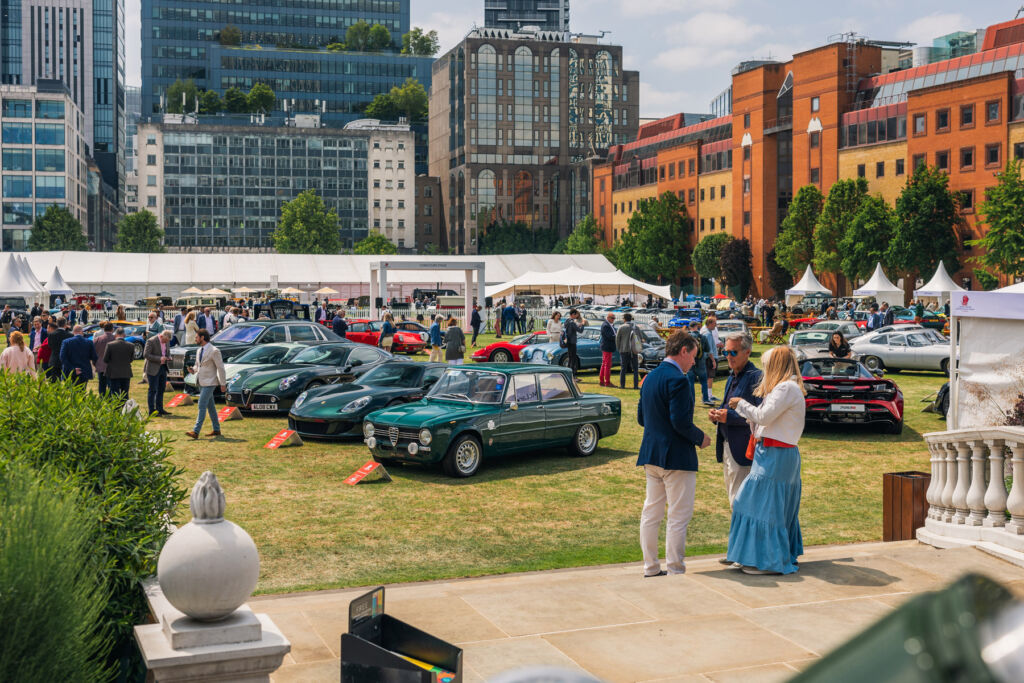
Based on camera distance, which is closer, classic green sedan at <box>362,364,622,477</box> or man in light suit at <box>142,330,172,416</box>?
classic green sedan at <box>362,364,622,477</box>

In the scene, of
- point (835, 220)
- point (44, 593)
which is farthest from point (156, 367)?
point (835, 220)

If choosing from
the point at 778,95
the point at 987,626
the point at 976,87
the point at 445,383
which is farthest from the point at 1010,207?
the point at 987,626

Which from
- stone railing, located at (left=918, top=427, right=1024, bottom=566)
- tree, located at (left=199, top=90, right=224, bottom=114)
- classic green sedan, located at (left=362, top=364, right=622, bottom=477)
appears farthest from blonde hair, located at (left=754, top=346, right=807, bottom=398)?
tree, located at (left=199, top=90, right=224, bottom=114)

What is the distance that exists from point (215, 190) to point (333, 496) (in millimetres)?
145741

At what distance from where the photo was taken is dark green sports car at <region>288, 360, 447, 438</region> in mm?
16219

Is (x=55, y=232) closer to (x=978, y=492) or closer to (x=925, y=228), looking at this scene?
(x=925, y=228)

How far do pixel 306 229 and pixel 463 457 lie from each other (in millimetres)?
116599

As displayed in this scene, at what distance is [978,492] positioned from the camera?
8.91 m

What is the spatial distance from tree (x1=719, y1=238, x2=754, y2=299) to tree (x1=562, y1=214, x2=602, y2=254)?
29872 millimetres

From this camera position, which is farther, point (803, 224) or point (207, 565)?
point (803, 224)

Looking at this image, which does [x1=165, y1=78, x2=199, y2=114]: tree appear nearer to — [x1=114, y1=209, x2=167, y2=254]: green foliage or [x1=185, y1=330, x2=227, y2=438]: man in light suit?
[x1=114, y1=209, x2=167, y2=254]: green foliage

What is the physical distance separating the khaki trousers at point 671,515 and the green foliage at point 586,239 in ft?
375

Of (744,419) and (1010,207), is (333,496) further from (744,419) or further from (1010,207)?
(1010,207)

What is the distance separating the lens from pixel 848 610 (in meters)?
7.03
